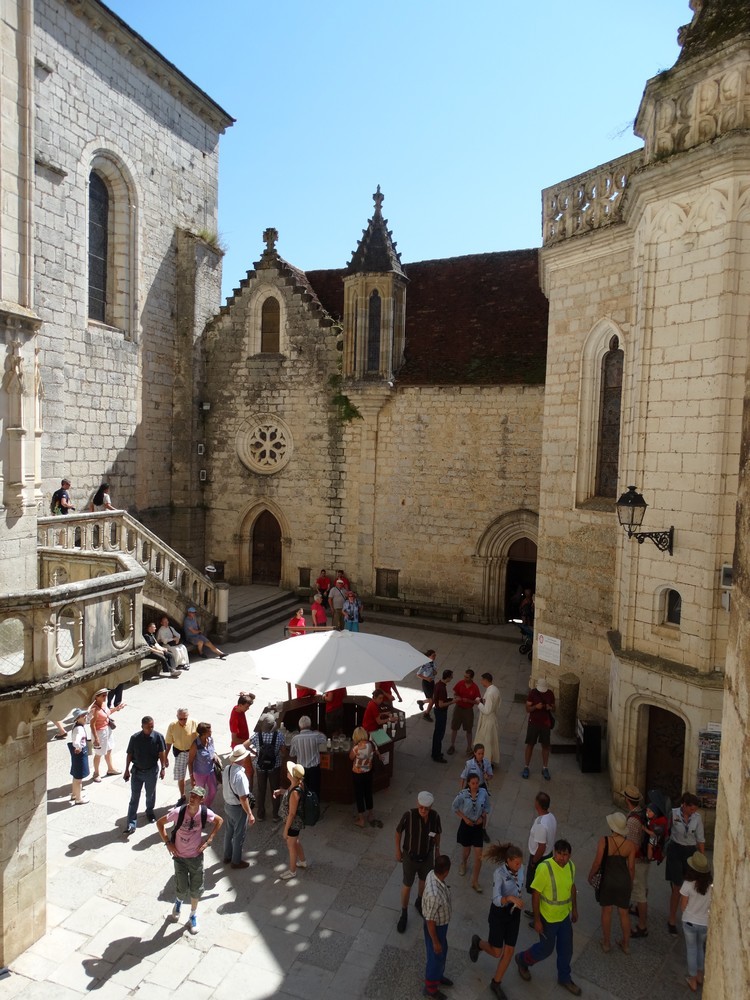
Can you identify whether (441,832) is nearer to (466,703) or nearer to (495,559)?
(466,703)

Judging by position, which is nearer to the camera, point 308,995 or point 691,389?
point 308,995

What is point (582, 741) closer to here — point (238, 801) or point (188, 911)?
point (238, 801)

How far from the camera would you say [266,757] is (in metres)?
8.58

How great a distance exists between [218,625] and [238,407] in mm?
7131

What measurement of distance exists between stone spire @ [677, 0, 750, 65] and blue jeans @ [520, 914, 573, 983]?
9519 mm

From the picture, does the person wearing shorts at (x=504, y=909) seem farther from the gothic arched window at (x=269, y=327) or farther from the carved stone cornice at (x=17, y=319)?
the gothic arched window at (x=269, y=327)

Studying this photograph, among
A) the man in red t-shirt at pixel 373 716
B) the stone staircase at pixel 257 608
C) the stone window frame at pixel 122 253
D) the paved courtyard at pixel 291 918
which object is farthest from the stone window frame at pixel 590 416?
the stone window frame at pixel 122 253

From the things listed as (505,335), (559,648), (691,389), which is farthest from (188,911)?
(505,335)

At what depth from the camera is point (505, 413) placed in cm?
1761

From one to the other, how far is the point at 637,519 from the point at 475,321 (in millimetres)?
11393

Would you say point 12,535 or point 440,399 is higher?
point 440,399

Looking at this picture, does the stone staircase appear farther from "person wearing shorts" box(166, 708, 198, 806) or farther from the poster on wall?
"person wearing shorts" box(166, 708, 198, 806)

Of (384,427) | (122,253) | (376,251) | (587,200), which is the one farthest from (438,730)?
(122,253)

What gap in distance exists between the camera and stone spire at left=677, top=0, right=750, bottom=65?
7.90 metres
